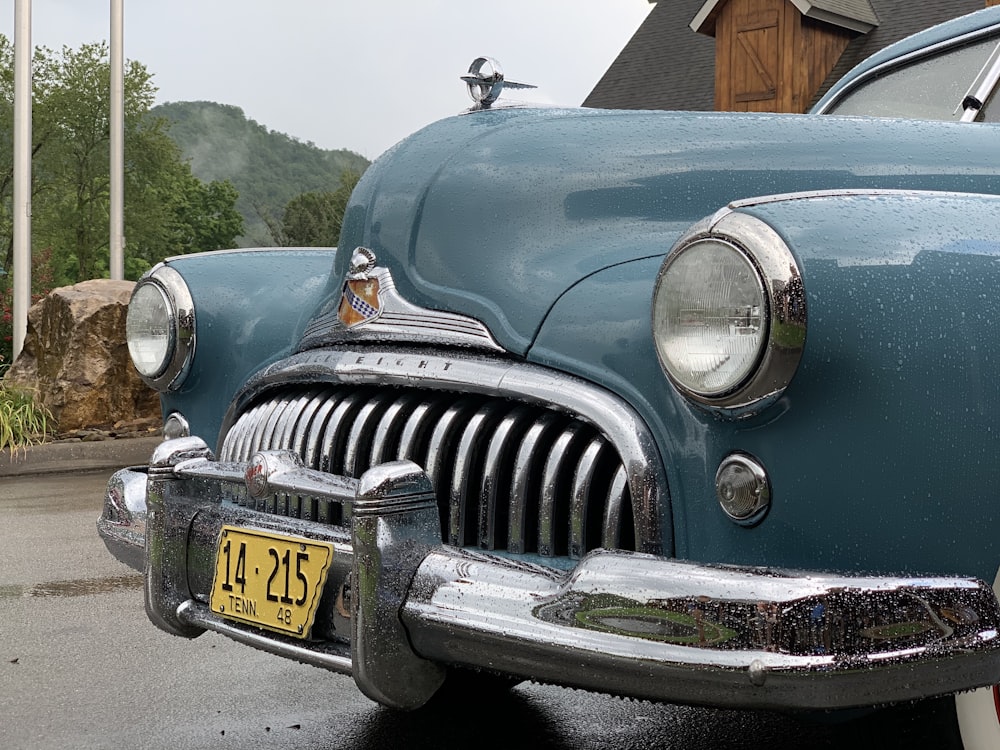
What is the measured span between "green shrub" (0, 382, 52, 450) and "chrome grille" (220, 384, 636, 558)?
616cm

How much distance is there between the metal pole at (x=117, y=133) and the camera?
48.8 feet

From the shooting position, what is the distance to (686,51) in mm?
20703

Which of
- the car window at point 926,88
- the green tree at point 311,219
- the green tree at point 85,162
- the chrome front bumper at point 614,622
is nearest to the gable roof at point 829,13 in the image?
the car window at point 926,88

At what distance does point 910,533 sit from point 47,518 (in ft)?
16.0

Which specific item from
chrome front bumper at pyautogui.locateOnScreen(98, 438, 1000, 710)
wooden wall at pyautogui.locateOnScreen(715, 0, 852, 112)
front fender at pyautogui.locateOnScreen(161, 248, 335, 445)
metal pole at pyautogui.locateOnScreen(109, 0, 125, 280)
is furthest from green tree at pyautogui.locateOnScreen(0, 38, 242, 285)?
chrome front bumper at pyautogui.locateOnScreen(98, 438, 1000, 710)

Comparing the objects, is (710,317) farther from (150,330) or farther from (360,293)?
(150,330)

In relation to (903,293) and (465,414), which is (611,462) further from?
(903,293)

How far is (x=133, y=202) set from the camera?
137 feet

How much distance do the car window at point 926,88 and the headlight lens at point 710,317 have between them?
142 centimetres

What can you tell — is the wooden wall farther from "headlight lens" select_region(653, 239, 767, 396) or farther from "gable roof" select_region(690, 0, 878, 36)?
"headlight lens" select_region(653, 239, 767, 396)

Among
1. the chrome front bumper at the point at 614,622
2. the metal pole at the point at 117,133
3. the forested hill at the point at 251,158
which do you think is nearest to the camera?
the chrome front bumper at the point at 614,622

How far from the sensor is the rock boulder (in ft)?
27.9

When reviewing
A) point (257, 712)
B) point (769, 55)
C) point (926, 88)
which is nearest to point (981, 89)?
point (926, 88)

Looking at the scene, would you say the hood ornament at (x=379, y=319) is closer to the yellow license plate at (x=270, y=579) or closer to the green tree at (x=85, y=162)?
the yellow license plate at (x=270, y=579)
